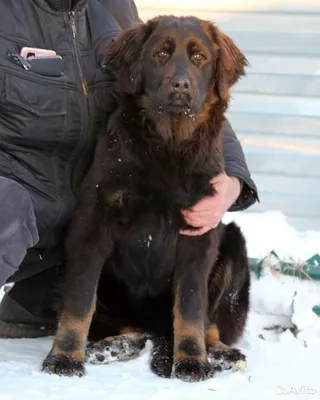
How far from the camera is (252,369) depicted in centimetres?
358

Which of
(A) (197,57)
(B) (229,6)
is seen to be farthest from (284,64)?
(A) (197,57)

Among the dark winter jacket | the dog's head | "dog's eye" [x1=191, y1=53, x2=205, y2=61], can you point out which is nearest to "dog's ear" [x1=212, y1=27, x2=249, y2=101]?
the dog's head

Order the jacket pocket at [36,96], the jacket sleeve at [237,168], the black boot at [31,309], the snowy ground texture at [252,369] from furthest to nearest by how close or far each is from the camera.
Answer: the black boot at [31,309], the jacket sleeve at [237,168], the jacket pocket at [36,96], the snowy ground texture at [252,369]

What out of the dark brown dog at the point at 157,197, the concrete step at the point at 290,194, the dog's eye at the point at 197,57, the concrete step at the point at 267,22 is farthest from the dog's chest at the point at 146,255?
the concrete step at the point at 267,22

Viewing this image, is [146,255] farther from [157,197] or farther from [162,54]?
[162,54]

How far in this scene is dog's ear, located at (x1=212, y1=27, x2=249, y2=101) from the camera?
3.78m

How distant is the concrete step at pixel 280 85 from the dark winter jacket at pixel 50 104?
5.50ft

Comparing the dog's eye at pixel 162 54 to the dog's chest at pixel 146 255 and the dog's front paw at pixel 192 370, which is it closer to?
the dog's chest at pixel 146 255

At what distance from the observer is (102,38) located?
390 centimetres

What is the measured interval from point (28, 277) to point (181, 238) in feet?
3.05

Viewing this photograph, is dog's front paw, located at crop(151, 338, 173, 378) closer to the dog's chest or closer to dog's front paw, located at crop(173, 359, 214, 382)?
dog's front paw, located at crop(173, 359, 214, 382)

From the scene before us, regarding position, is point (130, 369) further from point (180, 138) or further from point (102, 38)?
point (102, 38)

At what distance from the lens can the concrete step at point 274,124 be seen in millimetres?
5363

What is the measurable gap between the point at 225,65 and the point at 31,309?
153cm
